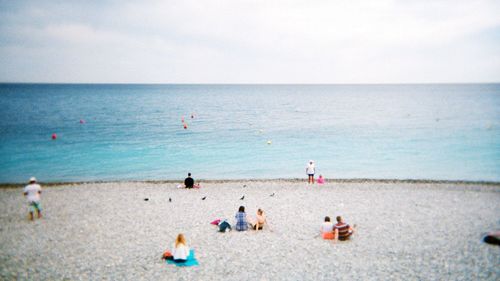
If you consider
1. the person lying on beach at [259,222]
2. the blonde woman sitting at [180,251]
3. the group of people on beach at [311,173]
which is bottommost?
the blonde woman sitting at [180,251]

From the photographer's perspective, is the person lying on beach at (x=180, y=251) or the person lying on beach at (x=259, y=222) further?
the person lying on beach at (x=259, y=222)

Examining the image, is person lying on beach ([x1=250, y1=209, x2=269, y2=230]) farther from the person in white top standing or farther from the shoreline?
the shoreline

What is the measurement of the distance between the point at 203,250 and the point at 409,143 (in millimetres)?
36325

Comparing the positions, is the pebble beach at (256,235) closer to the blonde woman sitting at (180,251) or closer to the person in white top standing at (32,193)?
the blonde woman sitting at (180,251)

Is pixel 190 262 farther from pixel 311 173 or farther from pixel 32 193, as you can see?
pixel 311 173

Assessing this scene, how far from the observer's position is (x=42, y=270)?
1015 centimetres

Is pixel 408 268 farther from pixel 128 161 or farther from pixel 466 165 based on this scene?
pixel 128 161

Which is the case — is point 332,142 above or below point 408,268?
above

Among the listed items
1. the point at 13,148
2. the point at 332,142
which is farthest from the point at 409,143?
the point at 13,148

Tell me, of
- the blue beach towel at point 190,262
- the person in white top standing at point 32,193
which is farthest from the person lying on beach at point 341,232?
the person in white top standing at point 32,193

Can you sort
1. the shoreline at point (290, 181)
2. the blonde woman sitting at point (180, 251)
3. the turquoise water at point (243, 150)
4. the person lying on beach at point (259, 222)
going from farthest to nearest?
the turquoise water at point (243, 150), the shoreline at point (290, 181), the person lying on beach at point (259, 222), the blonde woman sitting at point (180, 251)

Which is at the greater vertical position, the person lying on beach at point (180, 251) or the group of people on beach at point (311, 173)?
the group of people on beach at point (311, 173)

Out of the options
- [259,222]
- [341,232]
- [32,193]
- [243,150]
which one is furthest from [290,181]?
[32,193]

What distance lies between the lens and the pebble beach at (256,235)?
396 inches
